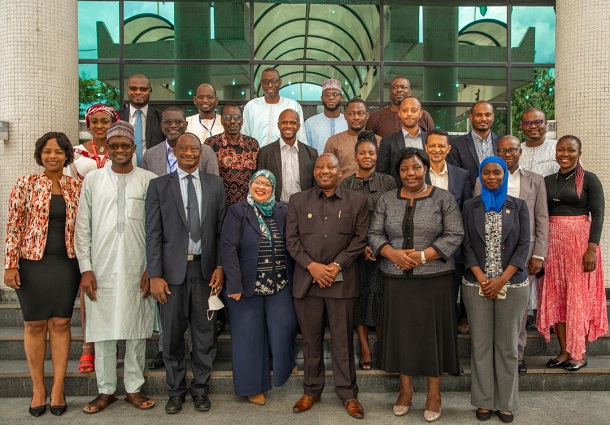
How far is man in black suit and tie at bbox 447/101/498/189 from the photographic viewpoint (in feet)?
17.5

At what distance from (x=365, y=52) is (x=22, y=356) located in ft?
23.7

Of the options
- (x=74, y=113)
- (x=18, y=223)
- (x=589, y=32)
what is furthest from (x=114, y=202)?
(x=589, y=32)

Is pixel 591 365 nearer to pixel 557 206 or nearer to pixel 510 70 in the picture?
pixel 557 206

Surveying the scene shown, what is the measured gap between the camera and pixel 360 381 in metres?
4.91

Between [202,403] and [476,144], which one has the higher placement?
[476,144]

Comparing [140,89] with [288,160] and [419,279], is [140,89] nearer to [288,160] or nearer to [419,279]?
[288,160]

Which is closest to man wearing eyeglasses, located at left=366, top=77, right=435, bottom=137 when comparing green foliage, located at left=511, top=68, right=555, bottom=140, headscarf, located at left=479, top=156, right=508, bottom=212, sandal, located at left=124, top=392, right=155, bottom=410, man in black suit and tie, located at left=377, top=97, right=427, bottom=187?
man in black suit and tie, located at left=377, top=97, right=427, bottom=187

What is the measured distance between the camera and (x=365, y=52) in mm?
9633

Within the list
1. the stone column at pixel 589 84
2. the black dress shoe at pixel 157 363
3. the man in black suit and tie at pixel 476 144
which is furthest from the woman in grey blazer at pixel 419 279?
the stone column at pixel 589 84

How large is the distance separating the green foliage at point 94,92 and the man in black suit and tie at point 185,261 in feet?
18.3

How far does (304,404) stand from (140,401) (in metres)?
1.39

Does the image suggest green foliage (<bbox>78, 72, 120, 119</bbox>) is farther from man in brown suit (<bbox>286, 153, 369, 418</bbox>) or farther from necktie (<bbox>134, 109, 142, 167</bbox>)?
man in brown suit (<bbox>286, 153, 369, 418</bbox>)

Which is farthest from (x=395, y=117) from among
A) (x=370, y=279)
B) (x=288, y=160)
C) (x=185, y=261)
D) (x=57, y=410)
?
(x=57, y=410)

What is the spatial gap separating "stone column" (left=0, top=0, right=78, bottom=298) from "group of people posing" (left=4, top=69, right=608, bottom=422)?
7.02 feet
